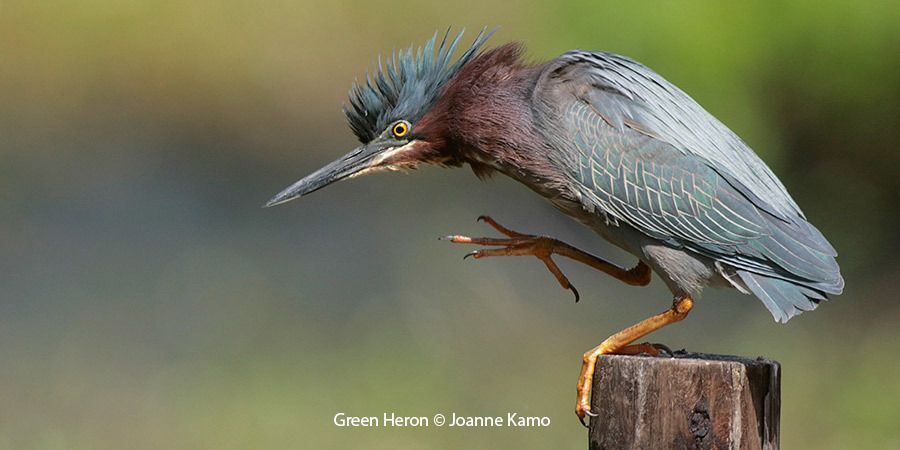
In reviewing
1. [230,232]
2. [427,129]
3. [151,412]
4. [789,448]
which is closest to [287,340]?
[151,412]

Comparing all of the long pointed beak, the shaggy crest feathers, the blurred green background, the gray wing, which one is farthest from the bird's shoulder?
the blurred green background

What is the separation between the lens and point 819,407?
277 inches

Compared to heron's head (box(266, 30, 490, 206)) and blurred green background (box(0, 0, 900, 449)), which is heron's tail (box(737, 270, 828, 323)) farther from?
blurred green background (box(0, 0, 900, 449))

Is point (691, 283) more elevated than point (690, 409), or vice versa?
point (691, 283)

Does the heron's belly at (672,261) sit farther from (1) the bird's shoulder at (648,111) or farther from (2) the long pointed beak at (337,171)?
(2) the long pointed beak at (337,171)

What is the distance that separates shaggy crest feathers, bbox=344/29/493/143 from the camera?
374 centimetres

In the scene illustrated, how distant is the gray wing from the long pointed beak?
582mm

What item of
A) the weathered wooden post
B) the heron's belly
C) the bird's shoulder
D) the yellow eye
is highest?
the yellow eye

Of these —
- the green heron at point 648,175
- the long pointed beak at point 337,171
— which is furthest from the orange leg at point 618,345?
the long pointed beak at point 337,171

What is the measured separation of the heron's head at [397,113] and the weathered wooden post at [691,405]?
1093 mm

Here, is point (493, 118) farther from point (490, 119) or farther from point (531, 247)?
point (531, 247)

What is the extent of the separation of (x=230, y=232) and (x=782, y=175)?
12.5 feet

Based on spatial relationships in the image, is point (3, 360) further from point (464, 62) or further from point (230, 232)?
point (464, 62)

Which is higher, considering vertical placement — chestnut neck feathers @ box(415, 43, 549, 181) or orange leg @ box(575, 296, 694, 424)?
chestnut neck feathers @ box(415, 43, 549, 181)
